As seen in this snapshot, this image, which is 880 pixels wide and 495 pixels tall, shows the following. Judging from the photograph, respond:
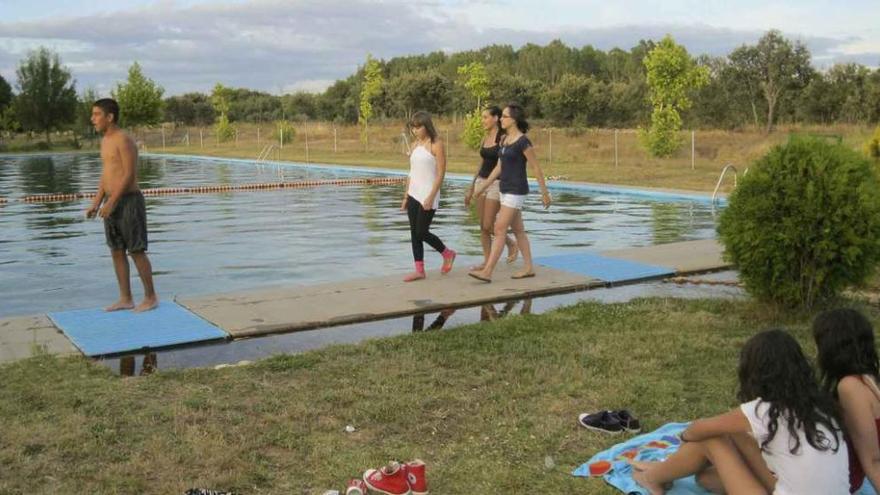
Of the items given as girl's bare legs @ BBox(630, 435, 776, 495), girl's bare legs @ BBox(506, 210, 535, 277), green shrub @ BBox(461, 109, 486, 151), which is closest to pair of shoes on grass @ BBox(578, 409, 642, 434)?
girl's bare legs @ BBox(630, 435, 776, 495)

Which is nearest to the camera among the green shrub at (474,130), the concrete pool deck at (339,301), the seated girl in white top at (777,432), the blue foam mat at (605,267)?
the seated girl in white top at (777,432)

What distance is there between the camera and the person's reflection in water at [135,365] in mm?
5742

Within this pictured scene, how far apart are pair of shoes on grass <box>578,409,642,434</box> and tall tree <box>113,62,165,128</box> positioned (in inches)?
2352

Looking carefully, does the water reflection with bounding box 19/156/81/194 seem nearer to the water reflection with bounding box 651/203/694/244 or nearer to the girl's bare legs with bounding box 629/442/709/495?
the water reflection with bounding box 651/203/694/244

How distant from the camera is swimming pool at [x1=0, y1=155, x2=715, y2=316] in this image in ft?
32.0

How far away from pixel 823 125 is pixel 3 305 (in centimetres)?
3702

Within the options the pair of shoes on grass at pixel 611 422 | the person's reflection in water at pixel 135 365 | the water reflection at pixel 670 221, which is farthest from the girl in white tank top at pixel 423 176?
the water reflection at pixel 670 221

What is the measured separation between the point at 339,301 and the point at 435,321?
99 cm

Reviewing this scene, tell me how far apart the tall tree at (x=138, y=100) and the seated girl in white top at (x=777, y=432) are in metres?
60.9

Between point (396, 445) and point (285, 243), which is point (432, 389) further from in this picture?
point (285, 243)

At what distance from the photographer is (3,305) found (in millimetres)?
8562

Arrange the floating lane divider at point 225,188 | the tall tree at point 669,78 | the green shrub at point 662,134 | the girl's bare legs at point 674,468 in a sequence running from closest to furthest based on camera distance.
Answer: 1. the girl's bare legs at point 674,468
2. the floating lane divider at point 225,188
3. the tall tree at point 669,78
4. the green shrub at point 662,134

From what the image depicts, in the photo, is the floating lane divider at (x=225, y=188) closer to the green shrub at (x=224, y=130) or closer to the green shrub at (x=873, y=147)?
the green shrub at (x=873, y=147)

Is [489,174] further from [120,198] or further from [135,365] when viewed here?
[135,365]
